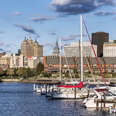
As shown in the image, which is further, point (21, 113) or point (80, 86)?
point (80, 86)

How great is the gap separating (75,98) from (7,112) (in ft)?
67.5

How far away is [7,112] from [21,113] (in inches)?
110

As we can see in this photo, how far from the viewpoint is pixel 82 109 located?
6272 cm

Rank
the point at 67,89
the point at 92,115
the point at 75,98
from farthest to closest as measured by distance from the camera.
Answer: the point at 67,89 < the point at 75,98 < the point at 92,115

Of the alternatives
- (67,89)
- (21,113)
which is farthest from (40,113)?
(67,89)

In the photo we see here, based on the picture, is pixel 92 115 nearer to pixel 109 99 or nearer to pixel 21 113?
pixel 109 99

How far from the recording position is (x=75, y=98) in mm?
77375

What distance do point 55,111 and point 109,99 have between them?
378 inches

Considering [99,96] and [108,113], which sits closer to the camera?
[108,113]

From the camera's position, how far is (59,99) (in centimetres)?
7756

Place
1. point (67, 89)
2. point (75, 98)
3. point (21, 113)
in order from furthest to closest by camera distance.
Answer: point (67, 89) → point (75, 98) → point (21, 113)

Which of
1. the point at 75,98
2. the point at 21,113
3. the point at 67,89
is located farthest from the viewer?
the point at 67,89

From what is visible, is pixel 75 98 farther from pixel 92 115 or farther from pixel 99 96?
pixel 92 115

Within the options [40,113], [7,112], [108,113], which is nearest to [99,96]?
[108,113]
